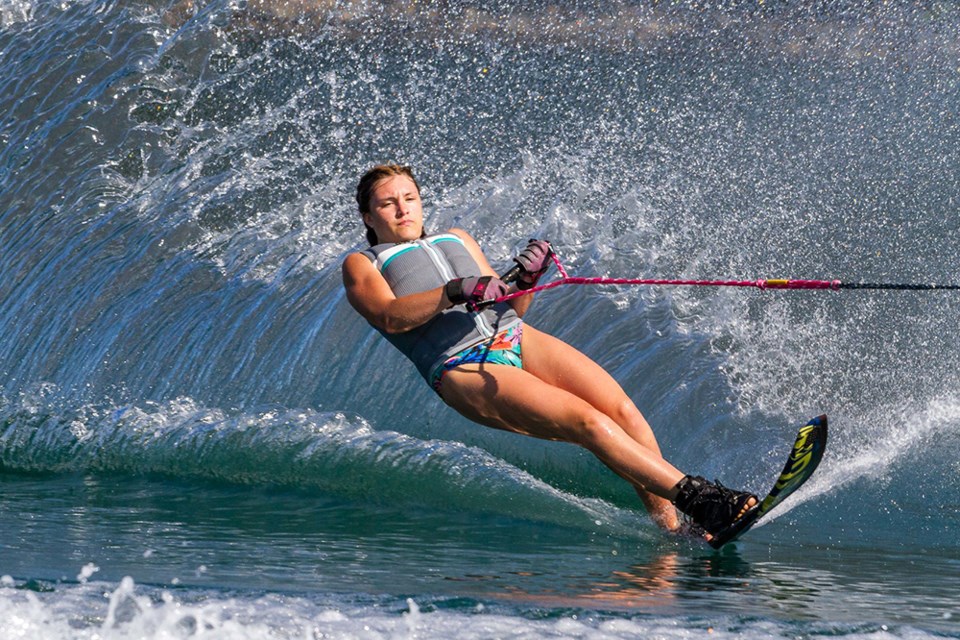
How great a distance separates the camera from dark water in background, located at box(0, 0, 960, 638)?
12.6ft

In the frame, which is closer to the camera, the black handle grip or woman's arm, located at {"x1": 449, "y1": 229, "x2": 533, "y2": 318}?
the black handle grip

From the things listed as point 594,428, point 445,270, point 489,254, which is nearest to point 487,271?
point 445,270

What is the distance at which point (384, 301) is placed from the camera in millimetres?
3566

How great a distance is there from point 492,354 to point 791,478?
907mm

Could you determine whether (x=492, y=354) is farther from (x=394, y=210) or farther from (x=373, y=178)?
(x=373, y=178)

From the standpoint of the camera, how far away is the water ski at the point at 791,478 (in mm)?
3250

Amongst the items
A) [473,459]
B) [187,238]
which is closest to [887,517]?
[473,459]

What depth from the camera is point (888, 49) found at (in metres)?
6.39

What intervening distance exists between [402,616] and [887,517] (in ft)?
7.25

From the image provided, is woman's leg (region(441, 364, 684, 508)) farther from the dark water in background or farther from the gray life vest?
the dark water in background

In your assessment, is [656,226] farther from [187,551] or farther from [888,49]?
[187,551]

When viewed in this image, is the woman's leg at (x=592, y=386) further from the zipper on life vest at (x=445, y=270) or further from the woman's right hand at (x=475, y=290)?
the woman's right hand at (x=475, y=290)

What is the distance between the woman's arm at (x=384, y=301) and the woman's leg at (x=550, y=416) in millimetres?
199

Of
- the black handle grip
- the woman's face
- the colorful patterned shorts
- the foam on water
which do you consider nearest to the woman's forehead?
the woman's face
